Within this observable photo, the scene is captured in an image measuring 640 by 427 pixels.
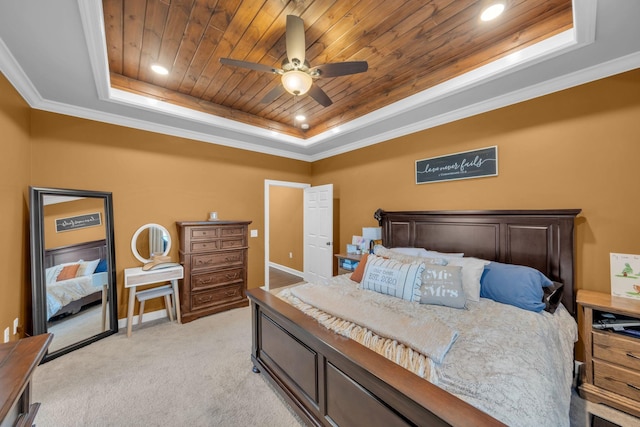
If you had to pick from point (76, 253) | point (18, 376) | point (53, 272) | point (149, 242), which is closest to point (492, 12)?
point (18, 376)

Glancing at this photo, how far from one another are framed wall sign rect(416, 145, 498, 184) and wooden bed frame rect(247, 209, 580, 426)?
0.49 meters

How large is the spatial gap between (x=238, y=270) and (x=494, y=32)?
406 centimetres

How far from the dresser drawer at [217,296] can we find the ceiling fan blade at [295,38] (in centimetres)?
313

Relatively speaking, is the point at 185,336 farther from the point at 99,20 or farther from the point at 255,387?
the point at 99,20

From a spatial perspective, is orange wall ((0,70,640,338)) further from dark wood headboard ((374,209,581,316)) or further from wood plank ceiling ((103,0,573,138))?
wood plank ceiling ((103,0,573,138))

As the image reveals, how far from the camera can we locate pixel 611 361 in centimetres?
187

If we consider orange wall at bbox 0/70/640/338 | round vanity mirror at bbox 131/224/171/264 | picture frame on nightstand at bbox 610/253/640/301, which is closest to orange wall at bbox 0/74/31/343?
orange wall at bbox 0/70/640/338

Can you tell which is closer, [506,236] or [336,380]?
[336,380]

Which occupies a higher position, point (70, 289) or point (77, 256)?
point (77, 256)

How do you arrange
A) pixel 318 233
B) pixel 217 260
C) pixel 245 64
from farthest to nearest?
pixel 318 233 < pixel 217 260 < pixel 245 64

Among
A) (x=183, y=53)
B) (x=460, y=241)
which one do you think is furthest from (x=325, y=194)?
(x=183, y=53)

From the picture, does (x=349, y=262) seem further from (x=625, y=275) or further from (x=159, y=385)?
(x=625, y=275)

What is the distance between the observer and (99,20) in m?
1.67

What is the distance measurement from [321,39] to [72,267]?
137 inches
